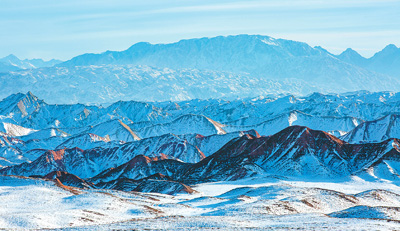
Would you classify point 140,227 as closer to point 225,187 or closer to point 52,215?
point 52,215

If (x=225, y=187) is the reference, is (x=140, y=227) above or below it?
above

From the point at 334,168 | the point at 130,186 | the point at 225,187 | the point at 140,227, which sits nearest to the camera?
the point at 140,227

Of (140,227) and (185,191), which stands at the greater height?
(140,227)

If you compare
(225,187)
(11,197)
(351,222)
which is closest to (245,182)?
(225,187)

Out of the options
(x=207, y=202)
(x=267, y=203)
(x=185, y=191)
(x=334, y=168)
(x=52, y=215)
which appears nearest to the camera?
(x=52, y=215)

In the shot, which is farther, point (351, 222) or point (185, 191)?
point (185, 191)

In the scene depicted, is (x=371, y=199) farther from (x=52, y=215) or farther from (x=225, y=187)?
(x=52, y=215)

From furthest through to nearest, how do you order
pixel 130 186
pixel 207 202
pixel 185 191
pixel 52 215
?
pixel 130 186 < pixel 185 191 < pixel 207 202 < pixel 52 215

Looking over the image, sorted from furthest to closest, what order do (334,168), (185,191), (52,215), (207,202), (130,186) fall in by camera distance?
(334,168) → (130,186) → (185,191) → (207,202) → (52,215)

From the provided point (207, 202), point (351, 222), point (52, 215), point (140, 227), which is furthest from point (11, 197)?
point (351, 222)
